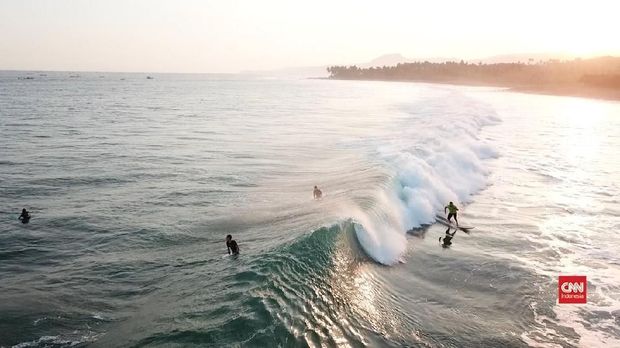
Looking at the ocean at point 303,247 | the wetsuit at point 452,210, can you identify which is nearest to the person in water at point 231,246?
the ocean at point 303,247

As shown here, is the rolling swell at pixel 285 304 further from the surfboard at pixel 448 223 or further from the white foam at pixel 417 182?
the surfboard at pixel 448 223

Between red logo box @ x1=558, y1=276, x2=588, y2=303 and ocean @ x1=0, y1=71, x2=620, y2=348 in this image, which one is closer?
ocean @ x1=0, y1=71, x2=620, y2=348

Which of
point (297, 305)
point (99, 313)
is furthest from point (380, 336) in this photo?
point (99, 313)

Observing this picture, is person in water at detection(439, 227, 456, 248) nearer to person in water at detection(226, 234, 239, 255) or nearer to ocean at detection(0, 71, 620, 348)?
ocean at detection(0, 71, 620, 348)

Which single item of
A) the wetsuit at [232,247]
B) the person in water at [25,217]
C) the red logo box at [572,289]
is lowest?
the red logo box at [572,289]

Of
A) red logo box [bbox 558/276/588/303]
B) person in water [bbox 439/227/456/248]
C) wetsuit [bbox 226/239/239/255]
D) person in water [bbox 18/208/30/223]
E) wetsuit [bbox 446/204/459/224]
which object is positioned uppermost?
person in water [bbox 18/208/30/223]

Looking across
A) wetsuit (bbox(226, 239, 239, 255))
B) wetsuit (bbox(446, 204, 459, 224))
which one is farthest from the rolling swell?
wetsuit (bbox(446, 204, 459, 224))
